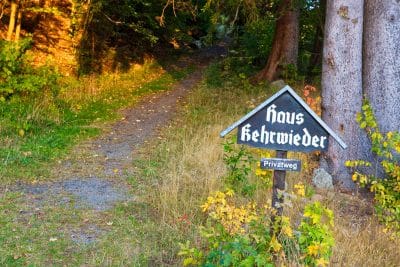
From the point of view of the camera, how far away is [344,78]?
686 cm

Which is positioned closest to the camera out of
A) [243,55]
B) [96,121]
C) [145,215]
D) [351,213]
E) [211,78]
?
[145,215]

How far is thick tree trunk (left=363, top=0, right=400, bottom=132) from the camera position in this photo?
6812mm

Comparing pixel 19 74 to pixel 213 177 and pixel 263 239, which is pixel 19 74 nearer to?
pixel 213 177

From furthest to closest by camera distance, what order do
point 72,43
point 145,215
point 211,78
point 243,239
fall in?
1. point 211,78
2. point 72,43
3. point 145,215
4. point 243,239

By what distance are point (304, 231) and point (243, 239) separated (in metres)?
0.52

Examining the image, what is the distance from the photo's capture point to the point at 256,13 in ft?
36.2

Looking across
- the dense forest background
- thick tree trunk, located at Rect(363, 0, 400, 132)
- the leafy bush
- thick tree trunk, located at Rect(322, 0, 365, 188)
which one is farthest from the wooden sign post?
the dense forest background

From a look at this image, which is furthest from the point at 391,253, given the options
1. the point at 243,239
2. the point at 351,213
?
the point at 243,239

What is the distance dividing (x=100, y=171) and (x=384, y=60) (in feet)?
14.0

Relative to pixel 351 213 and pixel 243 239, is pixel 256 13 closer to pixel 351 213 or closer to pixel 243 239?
pixel 351 213

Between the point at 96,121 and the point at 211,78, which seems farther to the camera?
the point at 211,78

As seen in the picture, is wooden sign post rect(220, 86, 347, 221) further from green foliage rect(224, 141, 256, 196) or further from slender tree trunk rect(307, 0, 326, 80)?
slender tree trunk rect(307, 0, 326, 80)

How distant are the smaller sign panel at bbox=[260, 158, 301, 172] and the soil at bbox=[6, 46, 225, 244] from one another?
2.03 meters

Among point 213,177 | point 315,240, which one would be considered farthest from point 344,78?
point 315,240
